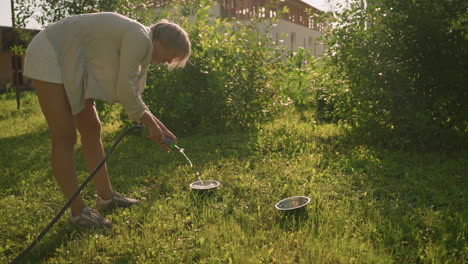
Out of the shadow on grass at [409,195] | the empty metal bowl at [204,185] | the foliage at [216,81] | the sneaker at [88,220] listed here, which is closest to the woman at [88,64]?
the sneaker at [88,220]

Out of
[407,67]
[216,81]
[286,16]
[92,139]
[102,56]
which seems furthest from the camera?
[286,16]

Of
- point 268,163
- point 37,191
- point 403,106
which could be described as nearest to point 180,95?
point 268,163

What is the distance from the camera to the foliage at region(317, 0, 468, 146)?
14.7 feet

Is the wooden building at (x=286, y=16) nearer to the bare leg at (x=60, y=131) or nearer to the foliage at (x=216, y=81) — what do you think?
the foliage at (x=216, y=81)

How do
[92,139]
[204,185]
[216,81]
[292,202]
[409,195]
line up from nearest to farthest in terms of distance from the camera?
[92,139] → [292,202] → [409,195] → [204,185] → [216,81]

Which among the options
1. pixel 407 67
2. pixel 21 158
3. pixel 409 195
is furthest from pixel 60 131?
pixel 407 67

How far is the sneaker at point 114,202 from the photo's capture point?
3.42 meters

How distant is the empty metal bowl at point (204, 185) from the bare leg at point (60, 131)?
3.47 ft

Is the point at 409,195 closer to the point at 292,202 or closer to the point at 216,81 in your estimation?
the point at 292,202

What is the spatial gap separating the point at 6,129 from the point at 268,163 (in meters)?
5.73

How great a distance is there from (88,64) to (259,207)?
69.4 inches

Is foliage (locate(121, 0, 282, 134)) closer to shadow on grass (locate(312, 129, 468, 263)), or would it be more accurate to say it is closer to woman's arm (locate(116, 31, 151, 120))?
shadow on grass (locate(312, 129, 468, 263))

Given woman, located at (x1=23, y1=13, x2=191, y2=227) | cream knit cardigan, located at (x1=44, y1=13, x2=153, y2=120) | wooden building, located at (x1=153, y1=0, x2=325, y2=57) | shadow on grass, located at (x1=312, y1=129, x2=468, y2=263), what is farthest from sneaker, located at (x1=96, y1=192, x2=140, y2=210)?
wooden building, located at (x1=153, y1=0, x2=325, y2=57)

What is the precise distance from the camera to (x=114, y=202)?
346cm
